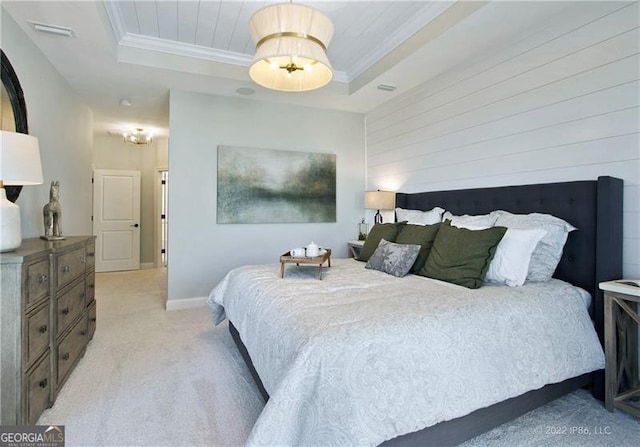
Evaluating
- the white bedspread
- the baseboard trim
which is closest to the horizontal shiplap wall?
the white bedspread

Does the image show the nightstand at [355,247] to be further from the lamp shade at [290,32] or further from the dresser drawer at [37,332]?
the dresser drawer at [37,332]

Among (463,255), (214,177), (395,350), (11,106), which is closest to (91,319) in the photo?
(11,106)

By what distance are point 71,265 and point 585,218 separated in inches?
144

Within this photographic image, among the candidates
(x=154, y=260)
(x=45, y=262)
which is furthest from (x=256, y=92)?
(x=154, y=260)

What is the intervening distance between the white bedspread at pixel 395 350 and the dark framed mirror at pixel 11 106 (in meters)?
2.00

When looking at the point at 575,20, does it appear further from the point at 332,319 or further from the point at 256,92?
the point at 256,92

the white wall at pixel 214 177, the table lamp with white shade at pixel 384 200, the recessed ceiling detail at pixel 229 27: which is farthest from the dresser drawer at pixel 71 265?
the table lamp with white shade at pixel 384 200

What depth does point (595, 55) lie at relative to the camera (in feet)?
7.55

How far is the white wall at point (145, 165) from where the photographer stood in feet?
22.6

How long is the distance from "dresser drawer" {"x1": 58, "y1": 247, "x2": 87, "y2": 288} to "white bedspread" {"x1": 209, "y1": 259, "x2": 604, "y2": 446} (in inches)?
47.4

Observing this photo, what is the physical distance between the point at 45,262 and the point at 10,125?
3.96 ft

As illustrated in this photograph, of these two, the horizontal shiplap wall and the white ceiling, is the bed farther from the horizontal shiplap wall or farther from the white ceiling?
the white ceiling

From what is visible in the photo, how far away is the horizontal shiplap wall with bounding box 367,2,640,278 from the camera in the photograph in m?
2.16

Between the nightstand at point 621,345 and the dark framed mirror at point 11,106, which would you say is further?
the dark framed mirror at point 11,106
